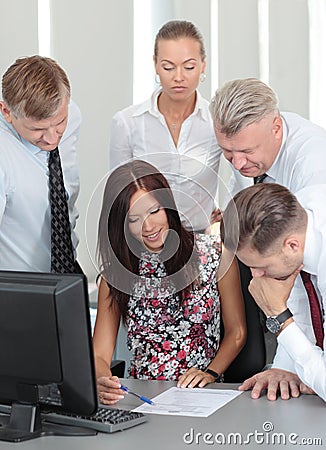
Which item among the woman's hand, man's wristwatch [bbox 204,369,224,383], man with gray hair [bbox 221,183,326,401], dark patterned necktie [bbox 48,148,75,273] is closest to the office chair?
man's wristwatch [bbox 204,369,224,383]

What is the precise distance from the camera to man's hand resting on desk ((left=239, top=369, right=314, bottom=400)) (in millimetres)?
2039

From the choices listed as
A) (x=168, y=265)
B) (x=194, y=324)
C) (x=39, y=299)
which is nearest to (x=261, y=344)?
(x=194, y=324)

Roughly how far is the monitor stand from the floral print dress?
1.99ft

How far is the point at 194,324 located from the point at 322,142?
→ 635mm

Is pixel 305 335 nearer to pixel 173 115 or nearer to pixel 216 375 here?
pixel 216 375

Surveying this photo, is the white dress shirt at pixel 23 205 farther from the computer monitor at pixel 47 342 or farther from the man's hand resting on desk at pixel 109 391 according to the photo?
the computer monitor at pixel 47 342

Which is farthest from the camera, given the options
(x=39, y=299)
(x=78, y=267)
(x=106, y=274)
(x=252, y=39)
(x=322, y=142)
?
(x=252, y=39)

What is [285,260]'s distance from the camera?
1923 millimetres

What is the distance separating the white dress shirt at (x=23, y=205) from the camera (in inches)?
99.7

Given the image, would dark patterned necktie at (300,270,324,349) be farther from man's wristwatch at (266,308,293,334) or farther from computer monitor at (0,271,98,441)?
computer monitor at (0,271,98,441)

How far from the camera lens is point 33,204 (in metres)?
2.60

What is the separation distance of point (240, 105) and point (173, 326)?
661 mm

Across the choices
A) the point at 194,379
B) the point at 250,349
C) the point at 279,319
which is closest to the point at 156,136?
the point at 250,349

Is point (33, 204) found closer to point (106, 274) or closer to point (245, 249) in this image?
point (106, 274)
